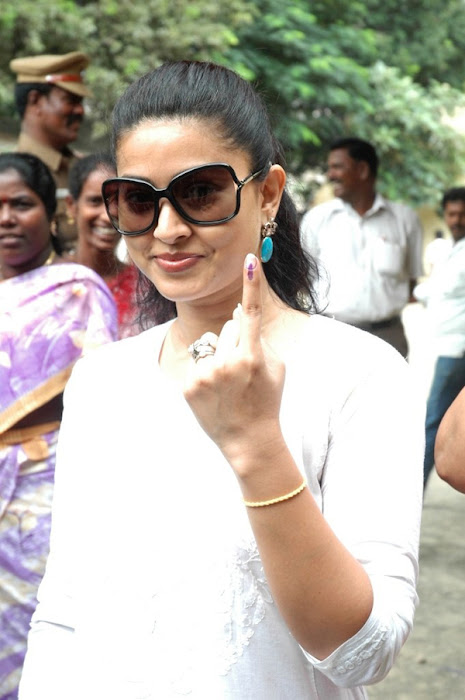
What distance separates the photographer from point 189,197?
1.63 m

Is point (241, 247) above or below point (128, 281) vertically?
above

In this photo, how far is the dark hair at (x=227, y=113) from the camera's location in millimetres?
1701

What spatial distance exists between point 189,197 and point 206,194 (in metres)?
0.03

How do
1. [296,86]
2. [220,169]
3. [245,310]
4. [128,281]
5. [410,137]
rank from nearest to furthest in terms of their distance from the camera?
[245,310] < [220,169] < [128,281] < [296,86] < [410,137]

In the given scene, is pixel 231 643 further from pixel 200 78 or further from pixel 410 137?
pixel 410 137

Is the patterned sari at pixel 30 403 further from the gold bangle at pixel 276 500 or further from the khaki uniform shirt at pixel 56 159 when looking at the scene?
the khaki uniform shirt at pixel 56 159

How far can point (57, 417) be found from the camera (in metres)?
3.16

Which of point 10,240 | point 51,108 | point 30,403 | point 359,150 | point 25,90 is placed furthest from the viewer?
point 359,150

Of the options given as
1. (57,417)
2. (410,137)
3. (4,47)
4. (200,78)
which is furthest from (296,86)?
(200,78)

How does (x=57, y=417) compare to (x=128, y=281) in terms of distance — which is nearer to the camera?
(x=57, y=417)

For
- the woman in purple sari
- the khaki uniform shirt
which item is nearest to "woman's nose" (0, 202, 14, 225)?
the woman in purple sari

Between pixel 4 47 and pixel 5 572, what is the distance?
7.23 m

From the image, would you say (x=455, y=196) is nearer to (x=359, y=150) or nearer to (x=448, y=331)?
(x=359, y=150)

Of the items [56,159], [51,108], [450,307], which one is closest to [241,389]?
[56,159]
